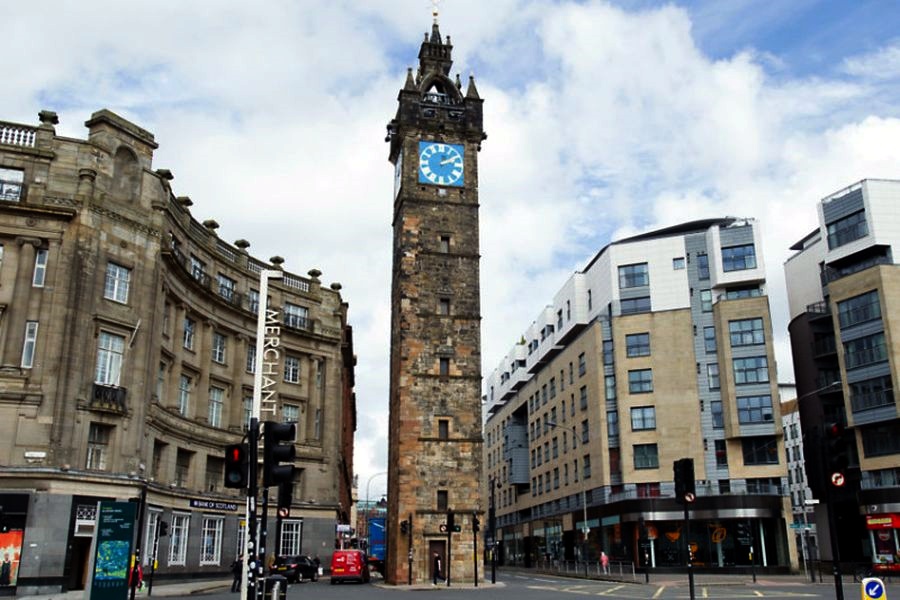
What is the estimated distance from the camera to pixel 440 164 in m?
50.4

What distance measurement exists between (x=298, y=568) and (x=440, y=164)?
84.2 ft

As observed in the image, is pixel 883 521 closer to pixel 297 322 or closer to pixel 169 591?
pixel 297 322

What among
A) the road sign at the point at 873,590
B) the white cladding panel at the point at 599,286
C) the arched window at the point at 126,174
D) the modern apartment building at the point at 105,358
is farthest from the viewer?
the white cladding panel at the point at 599,286

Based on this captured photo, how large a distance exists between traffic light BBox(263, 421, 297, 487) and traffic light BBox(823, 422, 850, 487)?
8882 mm

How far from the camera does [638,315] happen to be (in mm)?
65750

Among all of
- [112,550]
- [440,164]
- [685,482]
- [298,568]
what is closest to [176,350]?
[298,568]

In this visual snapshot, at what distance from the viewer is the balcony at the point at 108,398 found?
35.1 metres

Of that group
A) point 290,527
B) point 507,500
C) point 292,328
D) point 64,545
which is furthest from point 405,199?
point 507,500

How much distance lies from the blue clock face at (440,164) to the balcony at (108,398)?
22190 millimetres

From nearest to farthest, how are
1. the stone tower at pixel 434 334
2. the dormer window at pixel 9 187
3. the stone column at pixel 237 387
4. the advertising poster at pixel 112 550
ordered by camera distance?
1. the advertising poster at pixel 112 550
2. the dormer window at pixel 9 187
3. the stone tower at pixel 434 334
4. the stone column at pixel 237 387

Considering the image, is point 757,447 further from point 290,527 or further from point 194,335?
point 194,335

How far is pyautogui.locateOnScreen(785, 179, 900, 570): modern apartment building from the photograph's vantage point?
5538 cm

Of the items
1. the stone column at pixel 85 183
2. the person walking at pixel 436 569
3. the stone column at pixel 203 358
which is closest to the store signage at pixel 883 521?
the person walking at pixel 436 569

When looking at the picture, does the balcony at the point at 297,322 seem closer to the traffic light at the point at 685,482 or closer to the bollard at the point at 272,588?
the bollard at the point at 272,588
